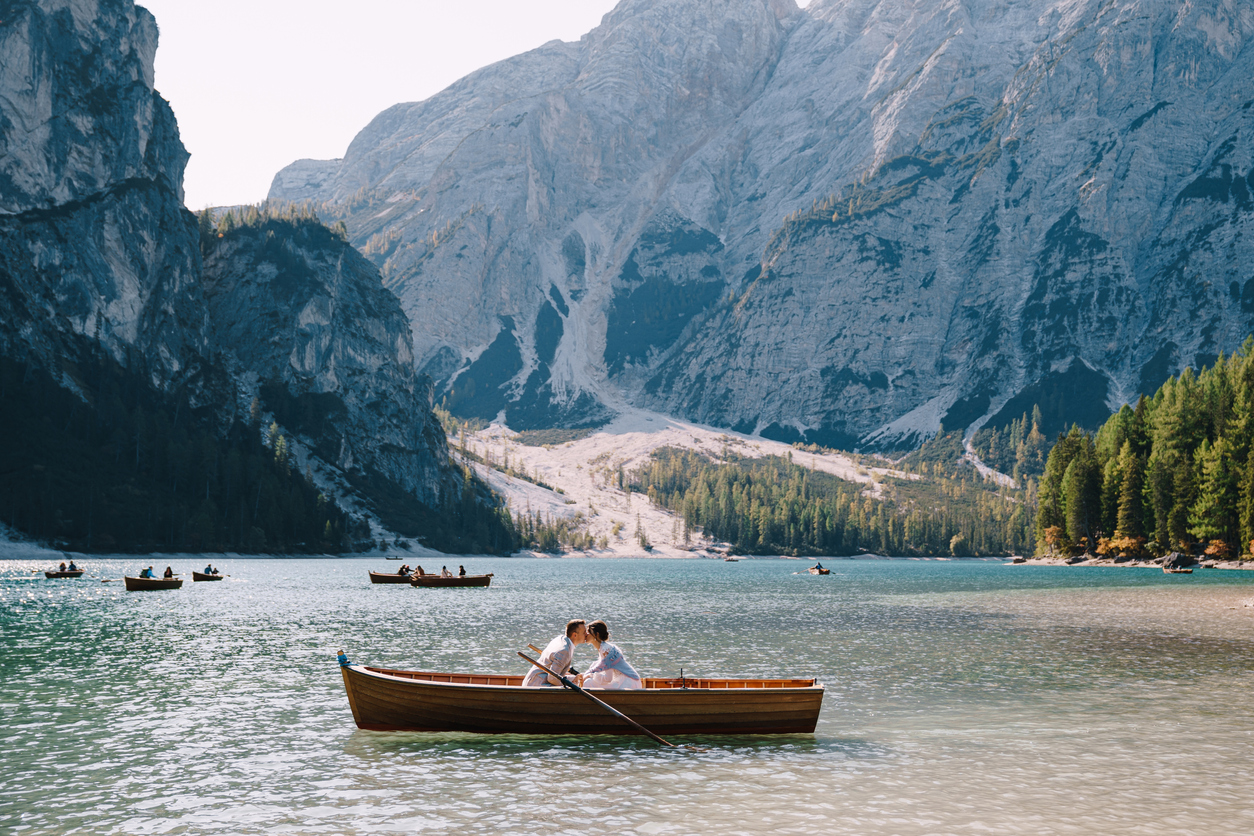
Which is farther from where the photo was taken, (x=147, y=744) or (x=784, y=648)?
(x=784, y=648)

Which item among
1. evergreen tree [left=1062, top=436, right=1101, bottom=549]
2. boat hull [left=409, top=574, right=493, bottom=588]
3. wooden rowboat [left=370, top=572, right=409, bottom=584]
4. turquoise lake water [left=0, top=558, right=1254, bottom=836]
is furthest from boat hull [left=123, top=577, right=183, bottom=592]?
evergreen tree [left=1062, top=436, right=1101, bottom=549]

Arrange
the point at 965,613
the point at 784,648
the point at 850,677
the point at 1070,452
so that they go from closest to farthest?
1. the point at 850,677
2. the point at 784,648
3. the point at 965,613
4. the point at 1070,452

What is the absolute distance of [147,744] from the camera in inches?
1210

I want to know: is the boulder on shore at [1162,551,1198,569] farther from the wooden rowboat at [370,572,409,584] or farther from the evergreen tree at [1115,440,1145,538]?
the wooden rowboat at [370,572,409,584]

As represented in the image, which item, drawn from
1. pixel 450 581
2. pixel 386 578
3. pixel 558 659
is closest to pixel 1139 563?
pixel 450 581

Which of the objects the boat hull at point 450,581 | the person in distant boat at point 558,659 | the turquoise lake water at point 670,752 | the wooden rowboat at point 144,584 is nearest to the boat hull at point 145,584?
the wooden rowboat at point 144,584

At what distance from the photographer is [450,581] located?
13325 cm

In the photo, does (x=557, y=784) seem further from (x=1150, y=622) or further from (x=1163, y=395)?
(x=1163, y=395)

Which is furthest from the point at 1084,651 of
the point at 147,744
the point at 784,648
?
the point at 147,744

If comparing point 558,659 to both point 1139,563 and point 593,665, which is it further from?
point 1139,563

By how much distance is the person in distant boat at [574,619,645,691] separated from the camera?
3184 centimetres

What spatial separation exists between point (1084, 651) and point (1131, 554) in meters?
126

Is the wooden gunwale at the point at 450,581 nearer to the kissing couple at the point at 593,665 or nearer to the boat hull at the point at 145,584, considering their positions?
the boat hull at the point at 145,584

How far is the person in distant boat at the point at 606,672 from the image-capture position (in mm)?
31844
